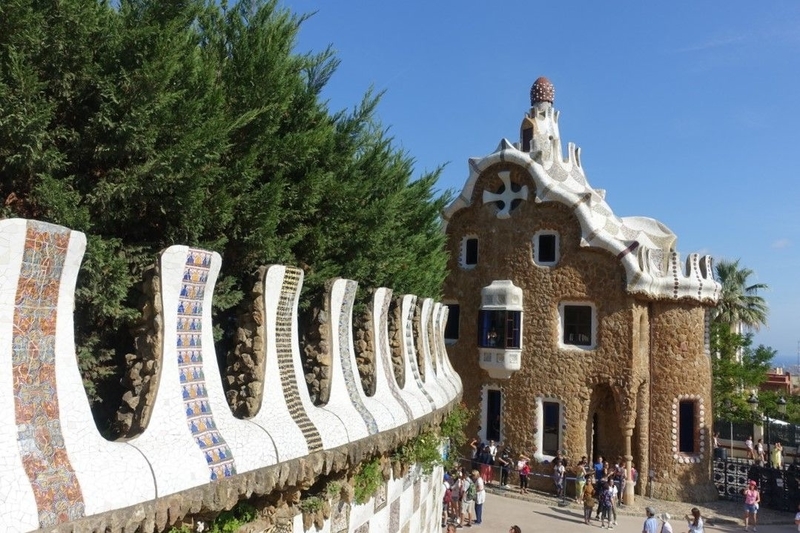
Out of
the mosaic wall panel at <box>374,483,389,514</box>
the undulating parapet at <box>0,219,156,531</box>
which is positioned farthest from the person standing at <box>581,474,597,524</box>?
the undulating parapet at <box>0,219,156,531</box>

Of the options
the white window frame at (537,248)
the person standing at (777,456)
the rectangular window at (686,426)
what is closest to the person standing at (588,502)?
the rectangular window at (686,426)

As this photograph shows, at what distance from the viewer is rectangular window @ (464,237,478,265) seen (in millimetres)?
17297

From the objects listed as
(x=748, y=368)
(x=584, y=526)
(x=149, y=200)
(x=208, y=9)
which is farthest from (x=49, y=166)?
(x=748, y=368)

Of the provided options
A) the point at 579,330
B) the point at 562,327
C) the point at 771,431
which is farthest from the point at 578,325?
the point at 771,431

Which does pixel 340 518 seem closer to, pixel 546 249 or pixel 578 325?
pixel 578 325

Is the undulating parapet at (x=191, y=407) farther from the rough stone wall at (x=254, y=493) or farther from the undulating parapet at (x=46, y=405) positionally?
the undulating parapet at (x=46, y=405)

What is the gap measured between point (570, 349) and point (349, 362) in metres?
10.7

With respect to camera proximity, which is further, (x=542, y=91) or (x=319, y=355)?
(x=542, y=91)

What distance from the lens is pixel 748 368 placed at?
Result: 73.2ft

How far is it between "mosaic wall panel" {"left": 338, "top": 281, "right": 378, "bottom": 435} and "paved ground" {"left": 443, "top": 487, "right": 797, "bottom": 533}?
23.4 feet

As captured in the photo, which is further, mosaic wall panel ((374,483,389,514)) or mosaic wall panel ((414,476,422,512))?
mosaic wall panel ((414,476,422,512))

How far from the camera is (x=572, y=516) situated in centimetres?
1352

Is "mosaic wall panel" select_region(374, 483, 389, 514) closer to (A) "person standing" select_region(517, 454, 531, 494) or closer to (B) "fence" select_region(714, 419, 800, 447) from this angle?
(A) "person standing" select_region(517, 454, 531, 494)

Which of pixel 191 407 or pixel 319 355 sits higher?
pixel 319 355
